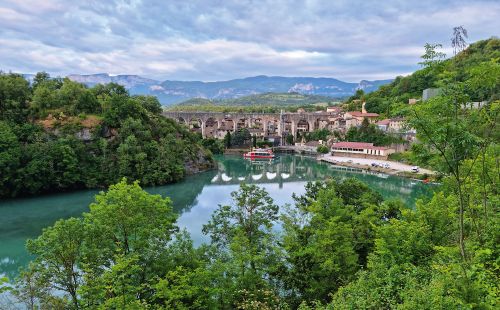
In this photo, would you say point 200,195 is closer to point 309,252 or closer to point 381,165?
point 309,252

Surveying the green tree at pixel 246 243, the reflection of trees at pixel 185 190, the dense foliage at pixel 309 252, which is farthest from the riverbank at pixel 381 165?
the green tree at pixel 246 243

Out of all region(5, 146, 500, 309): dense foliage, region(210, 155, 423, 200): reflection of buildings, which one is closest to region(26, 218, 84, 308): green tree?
region(5, 146, 500, 309): dense foliage

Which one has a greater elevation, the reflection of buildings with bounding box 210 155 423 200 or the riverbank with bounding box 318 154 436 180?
the riverbank with bounding box 318 154 436 180

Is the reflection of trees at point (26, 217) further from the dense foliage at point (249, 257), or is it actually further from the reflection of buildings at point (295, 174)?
the reflection of buildings at point (295, 174)

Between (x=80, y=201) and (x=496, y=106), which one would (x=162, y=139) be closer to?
(x=80, y=201)

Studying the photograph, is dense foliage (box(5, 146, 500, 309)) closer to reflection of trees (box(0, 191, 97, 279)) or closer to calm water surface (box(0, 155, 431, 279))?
calm water surface (box(0, 155, 431, 279))

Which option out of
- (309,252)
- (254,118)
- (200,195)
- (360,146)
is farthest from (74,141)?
(254,118)


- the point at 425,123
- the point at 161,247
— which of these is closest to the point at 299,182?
the point at 161,247
